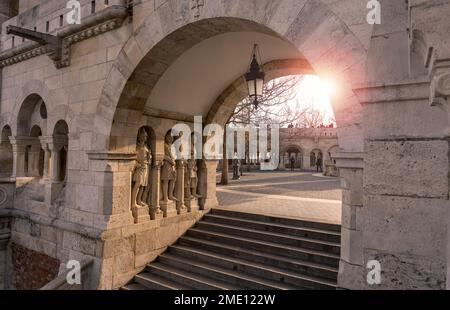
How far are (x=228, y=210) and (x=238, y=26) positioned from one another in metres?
3.81

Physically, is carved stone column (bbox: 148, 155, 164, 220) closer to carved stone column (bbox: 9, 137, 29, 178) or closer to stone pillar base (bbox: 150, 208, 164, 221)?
stone pillar base (bbox: 150, 208, 164, 221)

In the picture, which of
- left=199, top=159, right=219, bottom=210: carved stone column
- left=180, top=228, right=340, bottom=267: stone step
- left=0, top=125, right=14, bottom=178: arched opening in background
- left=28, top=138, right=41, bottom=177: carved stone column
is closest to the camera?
left=180, top=228, right=340, bottom=267: stone step

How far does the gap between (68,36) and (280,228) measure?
17.1 ft

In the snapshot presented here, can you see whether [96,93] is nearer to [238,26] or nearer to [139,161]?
[139,161]

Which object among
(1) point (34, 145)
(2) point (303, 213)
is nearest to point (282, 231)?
(2) point (303, 213)

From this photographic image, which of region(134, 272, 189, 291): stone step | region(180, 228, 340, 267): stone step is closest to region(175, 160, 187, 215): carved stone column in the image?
region(180, 228, 340, 267): stone step

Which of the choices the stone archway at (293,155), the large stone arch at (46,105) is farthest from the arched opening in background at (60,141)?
the stone archway at (293,155)

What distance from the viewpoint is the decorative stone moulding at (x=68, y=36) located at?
15.2 feet

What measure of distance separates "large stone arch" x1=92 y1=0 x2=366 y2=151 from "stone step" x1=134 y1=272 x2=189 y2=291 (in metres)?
2.30

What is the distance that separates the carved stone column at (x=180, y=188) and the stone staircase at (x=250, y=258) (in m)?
0.49

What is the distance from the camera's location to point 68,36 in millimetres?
5352

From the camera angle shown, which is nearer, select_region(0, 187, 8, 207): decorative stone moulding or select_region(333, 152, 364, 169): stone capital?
select_region(333, 152, 364, 169): stone capital

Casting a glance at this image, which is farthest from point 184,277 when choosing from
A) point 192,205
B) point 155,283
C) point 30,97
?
point 30,97

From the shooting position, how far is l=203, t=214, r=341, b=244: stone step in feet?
16.0
